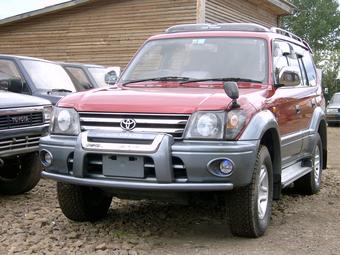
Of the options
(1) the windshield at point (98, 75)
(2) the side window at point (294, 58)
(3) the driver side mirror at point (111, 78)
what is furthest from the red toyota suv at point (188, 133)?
(1) the windshield at point (98, 75)

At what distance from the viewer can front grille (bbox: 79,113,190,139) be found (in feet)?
15.1

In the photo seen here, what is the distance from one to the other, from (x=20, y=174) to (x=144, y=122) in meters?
2.75

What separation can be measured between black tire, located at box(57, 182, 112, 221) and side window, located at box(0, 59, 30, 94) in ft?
11.1

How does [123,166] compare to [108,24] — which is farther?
[108,24]

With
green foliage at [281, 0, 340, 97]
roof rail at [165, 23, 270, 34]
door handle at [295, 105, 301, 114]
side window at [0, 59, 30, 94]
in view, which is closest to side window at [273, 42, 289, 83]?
roof rail at [165, 23, 270, 34]

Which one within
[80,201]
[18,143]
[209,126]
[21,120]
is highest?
[209,126]

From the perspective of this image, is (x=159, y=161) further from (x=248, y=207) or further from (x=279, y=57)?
(x=279, y=57)

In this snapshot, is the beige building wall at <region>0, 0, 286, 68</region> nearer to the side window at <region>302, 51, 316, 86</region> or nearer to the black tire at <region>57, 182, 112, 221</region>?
the side window at <region>302, 51, 316, 86</region>

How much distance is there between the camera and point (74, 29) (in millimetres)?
20703

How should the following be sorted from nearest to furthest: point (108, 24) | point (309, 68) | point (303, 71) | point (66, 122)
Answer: point (66, 122) < point (303, 71) < point (309, 68) < point (108, 24)

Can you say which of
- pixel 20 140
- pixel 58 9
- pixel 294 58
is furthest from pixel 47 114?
pixel 58 9

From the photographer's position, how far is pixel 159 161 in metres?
4.47

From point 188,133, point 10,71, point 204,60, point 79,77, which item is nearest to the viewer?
point 188,133

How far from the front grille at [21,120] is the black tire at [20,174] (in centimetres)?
41
